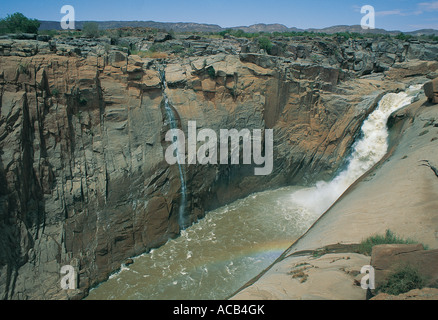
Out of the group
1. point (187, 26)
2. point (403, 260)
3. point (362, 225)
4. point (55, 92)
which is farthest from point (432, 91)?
point (187, 26)

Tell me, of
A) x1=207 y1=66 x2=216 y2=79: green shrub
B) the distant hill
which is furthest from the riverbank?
the distant hill

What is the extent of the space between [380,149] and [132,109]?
14.5m

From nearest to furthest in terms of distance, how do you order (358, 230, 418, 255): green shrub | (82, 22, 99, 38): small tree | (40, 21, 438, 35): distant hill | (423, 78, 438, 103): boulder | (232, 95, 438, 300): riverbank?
(232, 95, 438, 300): riverbank
(358, 230, 418, 255): green shrub
(423, 78, 438, 103): boulder
(82, 22, 99, 38): small tree
(40, 21, 438, 35): distant hill

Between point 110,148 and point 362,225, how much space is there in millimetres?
10424

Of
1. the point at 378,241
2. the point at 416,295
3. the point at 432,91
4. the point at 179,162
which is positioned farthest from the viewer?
the point at 432,91

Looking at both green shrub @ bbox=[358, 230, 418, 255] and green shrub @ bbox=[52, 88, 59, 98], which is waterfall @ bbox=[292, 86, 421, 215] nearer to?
green shrub @ bbox=[358, 230, 418, 255]

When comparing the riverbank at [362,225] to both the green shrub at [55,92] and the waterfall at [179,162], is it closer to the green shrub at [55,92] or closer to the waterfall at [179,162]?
the waterfall at [179,162]

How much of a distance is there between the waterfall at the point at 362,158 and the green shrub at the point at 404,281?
1057cm

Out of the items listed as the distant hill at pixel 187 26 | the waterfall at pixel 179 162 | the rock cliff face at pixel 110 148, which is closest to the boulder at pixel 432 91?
the rock cliff face at pixel 110 148

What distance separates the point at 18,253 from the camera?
11.4 m

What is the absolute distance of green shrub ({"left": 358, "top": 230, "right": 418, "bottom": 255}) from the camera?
860cm

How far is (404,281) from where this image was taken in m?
5.94

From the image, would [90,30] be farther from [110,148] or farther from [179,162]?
[179,162]

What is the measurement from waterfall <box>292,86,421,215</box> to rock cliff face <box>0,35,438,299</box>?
92cm
